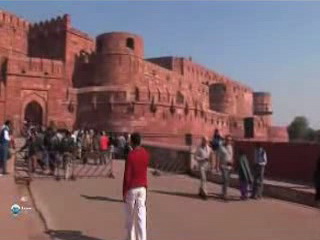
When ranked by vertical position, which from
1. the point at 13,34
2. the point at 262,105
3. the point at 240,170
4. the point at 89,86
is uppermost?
the point at 13,34

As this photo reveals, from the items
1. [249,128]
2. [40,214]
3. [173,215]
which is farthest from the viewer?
[249,128]

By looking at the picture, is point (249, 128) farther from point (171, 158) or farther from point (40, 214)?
point (40, 214)

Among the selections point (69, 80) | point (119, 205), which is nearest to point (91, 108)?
point (69, 80)

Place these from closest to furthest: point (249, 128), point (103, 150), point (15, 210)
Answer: point (15, 210) < point (103, 150) < point (249, 128)

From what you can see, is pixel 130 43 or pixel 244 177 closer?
pixel 244 177

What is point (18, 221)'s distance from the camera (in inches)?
241

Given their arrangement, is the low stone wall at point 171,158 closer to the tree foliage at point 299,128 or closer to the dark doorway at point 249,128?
the dark doorway at point 249,128

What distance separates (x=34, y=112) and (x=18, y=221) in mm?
25622

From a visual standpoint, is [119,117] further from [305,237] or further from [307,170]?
[305,237]

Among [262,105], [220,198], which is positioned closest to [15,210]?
[220,198]

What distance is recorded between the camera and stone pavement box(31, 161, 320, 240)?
6.16m

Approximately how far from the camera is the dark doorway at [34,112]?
30.7 metres

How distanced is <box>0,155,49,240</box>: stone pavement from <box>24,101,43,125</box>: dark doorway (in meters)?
22.6

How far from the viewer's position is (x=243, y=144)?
1316 cm
